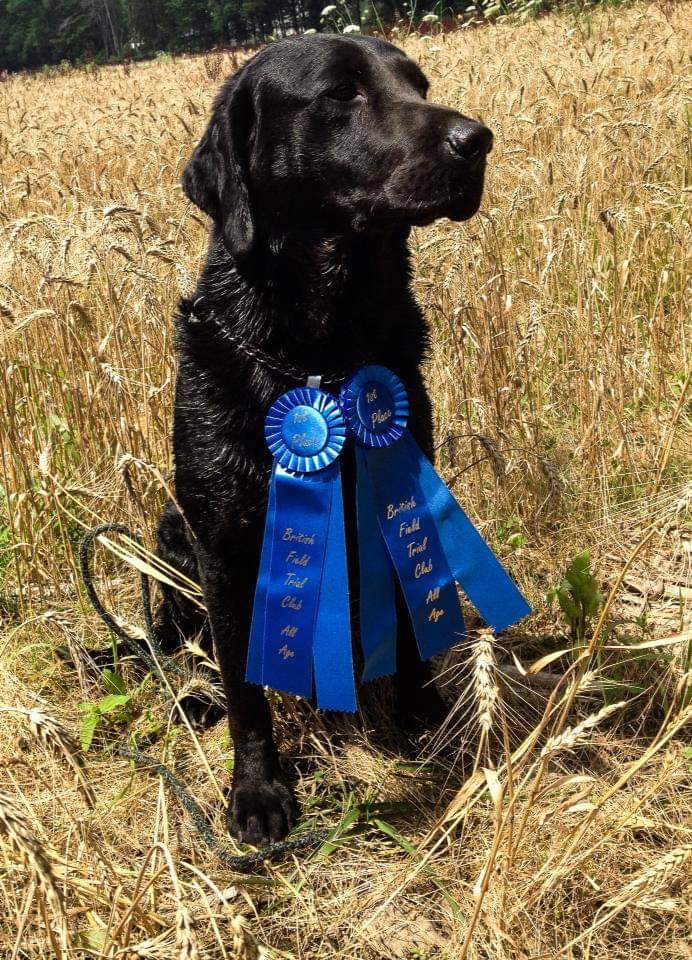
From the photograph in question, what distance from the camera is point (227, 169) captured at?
2.11 metres

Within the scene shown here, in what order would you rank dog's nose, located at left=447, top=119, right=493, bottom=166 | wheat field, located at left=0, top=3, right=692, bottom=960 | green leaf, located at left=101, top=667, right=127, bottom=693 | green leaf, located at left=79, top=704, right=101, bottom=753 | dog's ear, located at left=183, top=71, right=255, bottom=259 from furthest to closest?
green leaf, located at left=101, top=667, right=127, bottom=693 → green leaf, located at left=79, top=704, right=101, bottom=753 → dog's ear, located at left=183, top=71, right=255, bottom=259 → dog's nose, located at left=447, top=119, right=493, bottom=166 → wheat field, located at left=0, top=3, right=692, bottom=960

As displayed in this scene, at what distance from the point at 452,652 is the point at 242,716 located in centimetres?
82

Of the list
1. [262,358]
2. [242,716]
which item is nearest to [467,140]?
[262,358]

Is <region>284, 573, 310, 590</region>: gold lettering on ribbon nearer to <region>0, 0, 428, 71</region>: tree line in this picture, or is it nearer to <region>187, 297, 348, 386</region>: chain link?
<region>187, 297, 348, 386</region>: chain link

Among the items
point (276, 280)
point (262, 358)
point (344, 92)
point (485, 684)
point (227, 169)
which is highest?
point (344, 92)

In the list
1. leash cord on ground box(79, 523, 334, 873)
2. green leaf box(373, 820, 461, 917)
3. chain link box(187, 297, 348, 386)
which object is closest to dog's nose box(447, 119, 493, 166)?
chain link box(187, 297, 348, 386)

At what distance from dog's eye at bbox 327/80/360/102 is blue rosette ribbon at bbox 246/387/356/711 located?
0.74 meters

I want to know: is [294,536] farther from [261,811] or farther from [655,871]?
[655,871]

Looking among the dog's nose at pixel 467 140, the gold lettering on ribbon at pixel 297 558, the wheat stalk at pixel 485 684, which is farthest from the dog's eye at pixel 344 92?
the wheat stalk at pixel 485 684

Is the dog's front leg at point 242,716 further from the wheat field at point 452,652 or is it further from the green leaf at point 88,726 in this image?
the green leaf at point 88,726

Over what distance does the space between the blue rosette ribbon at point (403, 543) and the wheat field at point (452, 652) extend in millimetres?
188

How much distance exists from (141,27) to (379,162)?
7533 centimetres

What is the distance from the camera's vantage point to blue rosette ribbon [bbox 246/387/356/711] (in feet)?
6.51

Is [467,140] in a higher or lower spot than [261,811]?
higher
